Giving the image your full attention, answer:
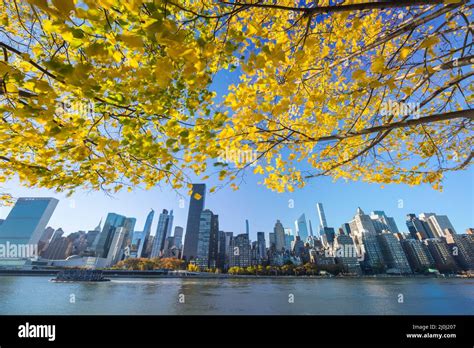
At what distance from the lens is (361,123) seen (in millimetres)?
3781

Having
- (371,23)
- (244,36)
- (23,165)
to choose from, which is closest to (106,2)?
(244,36)

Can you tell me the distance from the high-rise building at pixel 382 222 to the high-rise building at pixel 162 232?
109507 millimetres

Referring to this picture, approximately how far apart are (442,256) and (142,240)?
14306 centimetres

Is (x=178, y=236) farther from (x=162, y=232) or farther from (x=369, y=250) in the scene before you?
(x=369, y=250)

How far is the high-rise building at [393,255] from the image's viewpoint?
7056 centimetres

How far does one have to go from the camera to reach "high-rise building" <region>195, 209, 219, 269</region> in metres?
89.7

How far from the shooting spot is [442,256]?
67812mm

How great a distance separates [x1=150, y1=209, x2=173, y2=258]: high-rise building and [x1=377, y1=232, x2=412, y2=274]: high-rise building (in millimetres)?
100081

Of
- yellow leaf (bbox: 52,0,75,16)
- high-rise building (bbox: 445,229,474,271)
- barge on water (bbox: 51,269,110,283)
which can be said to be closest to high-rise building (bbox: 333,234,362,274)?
high-rise building (bbox: 445,229,474,271)

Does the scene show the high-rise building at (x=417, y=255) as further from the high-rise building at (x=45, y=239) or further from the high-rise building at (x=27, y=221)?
the high-rise building at (x=45, y=239)

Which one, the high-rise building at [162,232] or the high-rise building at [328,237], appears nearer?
the high-rise building at [328,237]

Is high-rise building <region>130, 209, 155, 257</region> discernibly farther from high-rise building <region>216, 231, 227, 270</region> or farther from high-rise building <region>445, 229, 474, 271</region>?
high-rise building <region>445, 229, 474, 271</region>

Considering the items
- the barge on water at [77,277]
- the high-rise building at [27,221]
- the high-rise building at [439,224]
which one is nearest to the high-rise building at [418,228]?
Answer: the high-rise building at [439,224]
